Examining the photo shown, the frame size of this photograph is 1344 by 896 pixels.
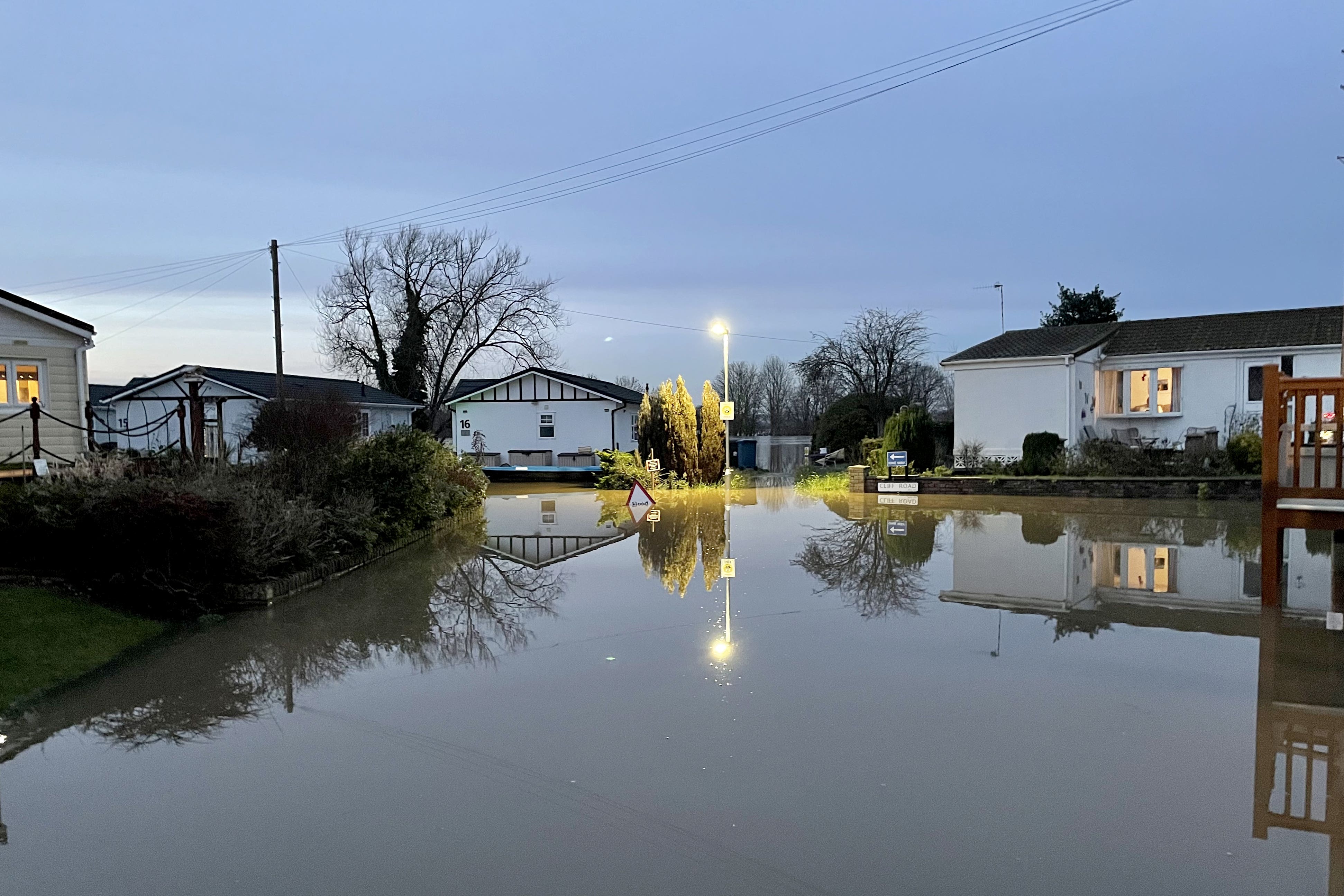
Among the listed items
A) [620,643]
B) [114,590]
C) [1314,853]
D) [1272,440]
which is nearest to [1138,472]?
[1272,440]

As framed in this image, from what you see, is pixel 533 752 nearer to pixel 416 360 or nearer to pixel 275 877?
pixel 275 877

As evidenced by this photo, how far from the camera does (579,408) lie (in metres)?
33.7

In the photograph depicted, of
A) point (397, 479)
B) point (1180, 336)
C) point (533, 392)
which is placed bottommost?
point (397, 479)

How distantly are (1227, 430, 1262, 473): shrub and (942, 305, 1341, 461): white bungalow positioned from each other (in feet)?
7.74

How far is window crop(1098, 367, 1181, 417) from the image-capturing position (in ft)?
85.2

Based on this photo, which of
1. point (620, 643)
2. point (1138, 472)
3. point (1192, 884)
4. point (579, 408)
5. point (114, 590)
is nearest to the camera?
point (1192, 884)

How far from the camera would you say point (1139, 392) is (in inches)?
1096

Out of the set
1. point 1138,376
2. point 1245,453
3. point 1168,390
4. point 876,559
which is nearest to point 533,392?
point 1138,376

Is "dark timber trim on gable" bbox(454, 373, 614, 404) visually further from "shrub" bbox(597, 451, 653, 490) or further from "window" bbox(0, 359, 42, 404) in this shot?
"window" bbox(0, 359, 42, 404)

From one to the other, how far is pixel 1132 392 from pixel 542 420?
19.4 metres

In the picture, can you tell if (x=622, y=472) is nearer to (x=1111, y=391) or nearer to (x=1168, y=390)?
(x=1111, y=391)

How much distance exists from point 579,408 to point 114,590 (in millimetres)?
24343

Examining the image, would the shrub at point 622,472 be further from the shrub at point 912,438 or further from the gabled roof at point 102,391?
the gabled roof at point 102,391

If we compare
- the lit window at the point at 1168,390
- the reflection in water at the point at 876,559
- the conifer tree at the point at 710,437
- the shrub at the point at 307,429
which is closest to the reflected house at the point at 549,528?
the shrub at the point at 307,429
